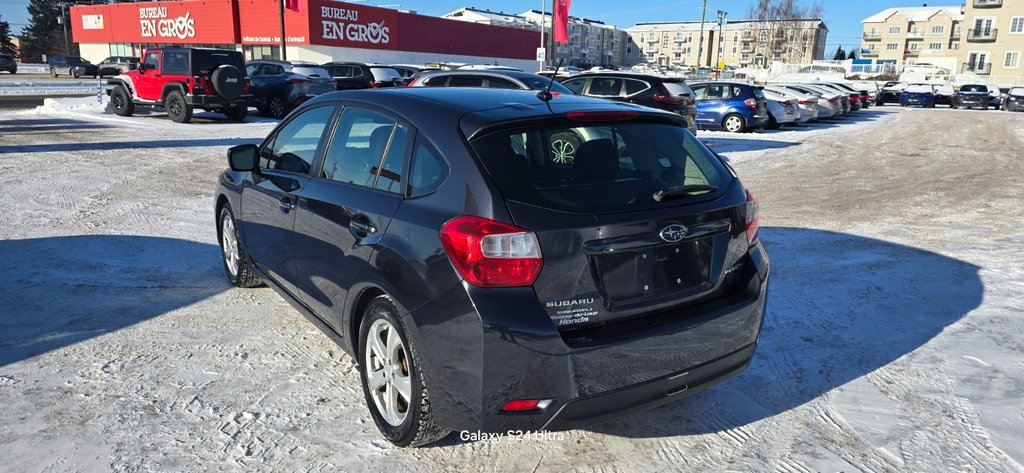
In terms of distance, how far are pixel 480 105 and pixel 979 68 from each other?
86229 mm

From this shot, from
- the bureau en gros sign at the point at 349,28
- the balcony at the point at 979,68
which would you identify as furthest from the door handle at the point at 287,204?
the balcony at the point at 979,68

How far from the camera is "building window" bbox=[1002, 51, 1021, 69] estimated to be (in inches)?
2692

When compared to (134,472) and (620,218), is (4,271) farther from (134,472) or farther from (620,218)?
(620,218)

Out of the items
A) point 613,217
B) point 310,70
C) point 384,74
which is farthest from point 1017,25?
point 613,217

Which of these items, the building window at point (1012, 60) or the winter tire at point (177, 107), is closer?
the winter tire at point (177, 107)

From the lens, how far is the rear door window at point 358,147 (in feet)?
11.2

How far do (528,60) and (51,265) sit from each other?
69619mm

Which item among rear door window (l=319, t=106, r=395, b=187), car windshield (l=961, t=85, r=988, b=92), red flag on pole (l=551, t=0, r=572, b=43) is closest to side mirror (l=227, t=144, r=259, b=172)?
rear door window (l=319, t=106, r=395, b=187)

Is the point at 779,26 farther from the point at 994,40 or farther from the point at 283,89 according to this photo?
the point at 283,89

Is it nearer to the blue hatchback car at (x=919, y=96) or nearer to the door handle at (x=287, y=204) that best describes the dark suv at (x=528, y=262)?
the door handle at (x=287, y=204)

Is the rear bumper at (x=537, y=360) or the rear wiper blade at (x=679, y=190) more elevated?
the rear wiper blade at (x=679, y=190)

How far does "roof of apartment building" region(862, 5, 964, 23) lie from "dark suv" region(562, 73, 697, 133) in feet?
324

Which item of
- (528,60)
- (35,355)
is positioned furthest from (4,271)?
(528,60)

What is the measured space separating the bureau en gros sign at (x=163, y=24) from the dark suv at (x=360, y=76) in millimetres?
37140
